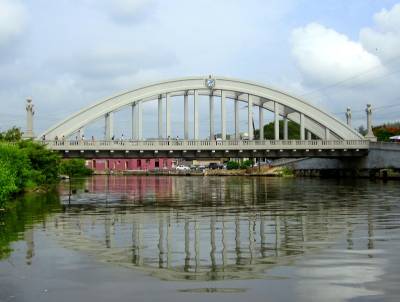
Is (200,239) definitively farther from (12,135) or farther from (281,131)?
(281,131)

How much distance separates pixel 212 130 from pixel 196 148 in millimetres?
14153

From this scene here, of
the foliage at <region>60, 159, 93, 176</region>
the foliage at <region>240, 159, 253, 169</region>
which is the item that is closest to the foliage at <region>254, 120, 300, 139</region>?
the foliage at <region>240, 159, 253, 169</region>

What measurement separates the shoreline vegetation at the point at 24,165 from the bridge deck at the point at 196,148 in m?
9.76

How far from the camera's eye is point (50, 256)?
17.4 metres

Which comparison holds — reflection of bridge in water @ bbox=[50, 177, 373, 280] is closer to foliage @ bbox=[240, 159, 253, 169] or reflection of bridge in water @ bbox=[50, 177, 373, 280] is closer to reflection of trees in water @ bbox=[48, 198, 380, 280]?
reflection of trees in water @ bbox=[48, 198, 380, 280]

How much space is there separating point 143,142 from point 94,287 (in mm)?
69458

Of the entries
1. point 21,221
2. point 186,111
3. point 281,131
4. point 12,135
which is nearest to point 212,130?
point 186,111

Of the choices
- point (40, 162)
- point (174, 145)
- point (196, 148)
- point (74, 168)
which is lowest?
point (40, 162)

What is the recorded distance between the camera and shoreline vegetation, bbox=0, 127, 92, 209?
39.6 meters

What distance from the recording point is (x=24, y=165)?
166 feet

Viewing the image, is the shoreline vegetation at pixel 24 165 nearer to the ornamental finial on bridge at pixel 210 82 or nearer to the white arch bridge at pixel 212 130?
the white arch bridge at pixel 212 130

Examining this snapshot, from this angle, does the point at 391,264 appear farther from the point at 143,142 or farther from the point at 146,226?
the point at 143,142

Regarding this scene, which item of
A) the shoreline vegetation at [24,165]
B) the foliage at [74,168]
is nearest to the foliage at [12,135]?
the shoreline vegetation at [24,165]

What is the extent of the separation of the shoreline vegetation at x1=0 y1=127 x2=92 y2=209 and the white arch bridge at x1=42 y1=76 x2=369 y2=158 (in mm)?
13366
